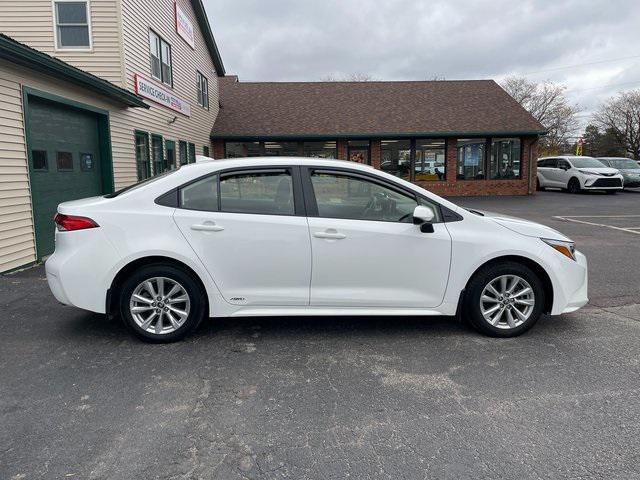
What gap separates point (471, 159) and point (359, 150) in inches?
212

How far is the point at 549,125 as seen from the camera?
6134 centimetres

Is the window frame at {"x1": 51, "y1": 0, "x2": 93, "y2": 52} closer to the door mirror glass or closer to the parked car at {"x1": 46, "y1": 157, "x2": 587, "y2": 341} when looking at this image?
the parked car at {"x1": 46, "y1": 157, "x2": 587, "y2": 341}

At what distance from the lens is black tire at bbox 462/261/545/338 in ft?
14.3

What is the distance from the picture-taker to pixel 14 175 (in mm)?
7367

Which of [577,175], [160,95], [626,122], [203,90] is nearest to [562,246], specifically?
[160,95]

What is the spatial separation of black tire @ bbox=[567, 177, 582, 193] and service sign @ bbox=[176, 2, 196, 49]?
18.4 m

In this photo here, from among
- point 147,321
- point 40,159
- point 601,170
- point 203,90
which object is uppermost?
point 203,90

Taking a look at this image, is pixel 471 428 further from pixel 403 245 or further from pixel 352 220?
pixel 352 220

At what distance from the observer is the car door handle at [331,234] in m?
4.21

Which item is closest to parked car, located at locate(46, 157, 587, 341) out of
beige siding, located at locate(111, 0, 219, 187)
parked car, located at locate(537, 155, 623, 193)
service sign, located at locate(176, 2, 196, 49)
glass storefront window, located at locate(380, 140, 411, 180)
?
beige siding, located at locate(111, 0, 219, 187)

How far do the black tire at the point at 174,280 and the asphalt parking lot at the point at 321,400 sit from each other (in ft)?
0.43

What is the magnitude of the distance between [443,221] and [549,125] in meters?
65.2

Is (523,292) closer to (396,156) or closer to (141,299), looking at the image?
(141,299)

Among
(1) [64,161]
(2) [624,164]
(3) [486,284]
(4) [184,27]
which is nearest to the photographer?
(3) [486,284]
